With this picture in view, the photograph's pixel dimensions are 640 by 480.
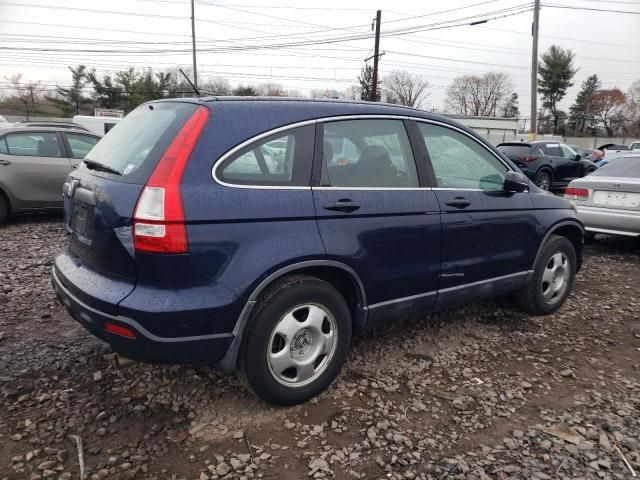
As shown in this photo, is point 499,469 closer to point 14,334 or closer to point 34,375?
point 34,375

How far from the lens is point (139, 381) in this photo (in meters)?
3.03

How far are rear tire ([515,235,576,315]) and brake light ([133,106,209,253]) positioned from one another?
310cm

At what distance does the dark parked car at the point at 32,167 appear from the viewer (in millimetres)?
7238

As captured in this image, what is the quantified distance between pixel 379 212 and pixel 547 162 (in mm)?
13214

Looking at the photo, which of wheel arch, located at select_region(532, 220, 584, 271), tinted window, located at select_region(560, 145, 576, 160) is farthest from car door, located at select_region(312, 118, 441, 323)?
tinted window, located at select_region(560, 145, 576, 160)

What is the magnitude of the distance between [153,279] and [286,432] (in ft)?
3.59

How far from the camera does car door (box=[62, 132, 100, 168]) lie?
7.75m

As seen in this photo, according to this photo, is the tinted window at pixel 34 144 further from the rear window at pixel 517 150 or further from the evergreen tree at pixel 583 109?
the evergreen tree at pixel 583 109

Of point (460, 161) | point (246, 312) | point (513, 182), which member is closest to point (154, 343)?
point (246, 312)

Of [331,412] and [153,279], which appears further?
[331,412]

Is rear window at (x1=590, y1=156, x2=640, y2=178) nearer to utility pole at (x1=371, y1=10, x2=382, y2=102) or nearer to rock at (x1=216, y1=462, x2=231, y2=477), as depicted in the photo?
rock at (x1=216, y1=462, x2=231, y2=477)

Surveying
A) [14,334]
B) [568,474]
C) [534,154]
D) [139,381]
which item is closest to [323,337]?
[139,381]

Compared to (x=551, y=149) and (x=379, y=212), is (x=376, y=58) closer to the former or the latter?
(x=551, y=149)

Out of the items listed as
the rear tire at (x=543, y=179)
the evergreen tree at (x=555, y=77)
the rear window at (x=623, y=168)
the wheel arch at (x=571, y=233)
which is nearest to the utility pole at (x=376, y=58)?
the rear tire at (x=543, y=179)
